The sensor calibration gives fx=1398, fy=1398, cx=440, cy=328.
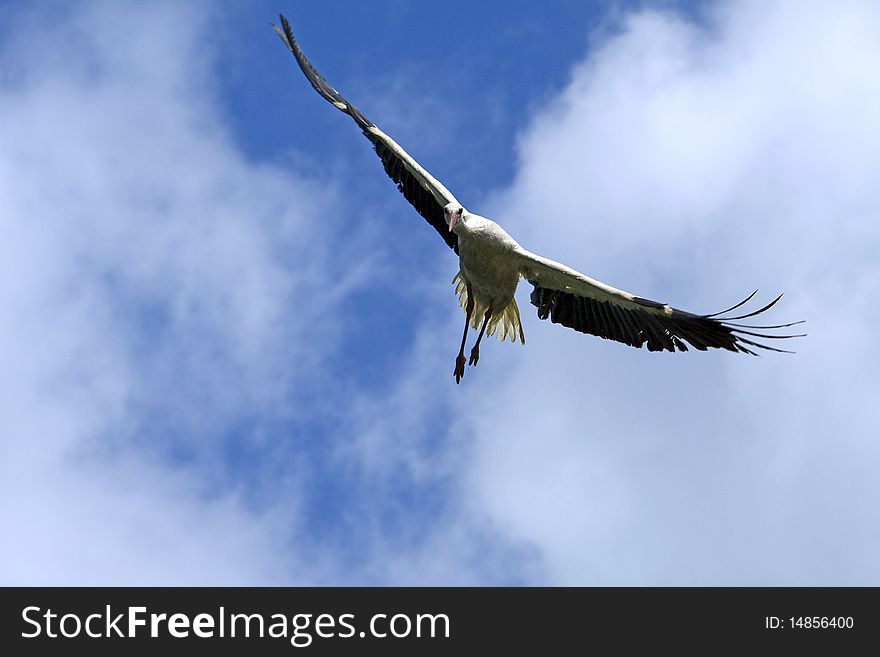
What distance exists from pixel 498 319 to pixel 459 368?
90 cm

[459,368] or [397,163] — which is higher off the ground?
[397,163]

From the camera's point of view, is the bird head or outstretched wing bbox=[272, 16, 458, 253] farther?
outstretched wing bbox=[272, 16, 458, 253]

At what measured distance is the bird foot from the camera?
15.8 metres

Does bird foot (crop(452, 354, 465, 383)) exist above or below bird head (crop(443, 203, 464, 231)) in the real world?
below

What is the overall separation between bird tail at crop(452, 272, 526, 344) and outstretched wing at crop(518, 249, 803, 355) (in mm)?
447

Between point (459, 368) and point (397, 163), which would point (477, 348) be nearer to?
point (459, 368)

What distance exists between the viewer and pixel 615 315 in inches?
617

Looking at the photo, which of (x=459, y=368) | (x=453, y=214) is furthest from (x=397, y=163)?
(x=459, y=368)

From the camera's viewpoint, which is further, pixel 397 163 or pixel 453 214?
pixel 397 163

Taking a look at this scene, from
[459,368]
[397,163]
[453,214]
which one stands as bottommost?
[459,368]

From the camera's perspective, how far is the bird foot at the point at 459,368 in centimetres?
1579

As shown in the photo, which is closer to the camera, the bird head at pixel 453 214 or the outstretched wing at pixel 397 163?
the bird head at pixel 453 214
